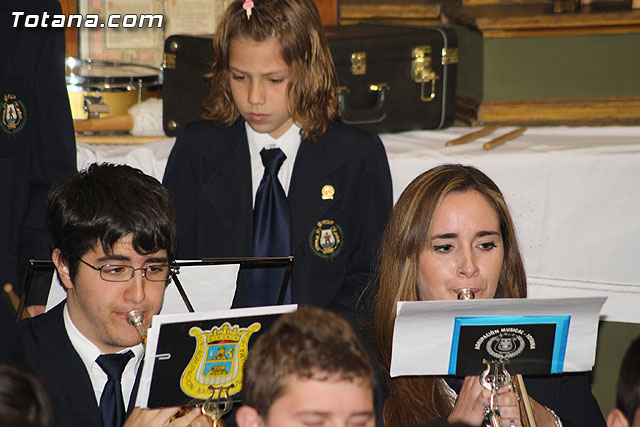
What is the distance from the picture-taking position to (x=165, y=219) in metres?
2.30

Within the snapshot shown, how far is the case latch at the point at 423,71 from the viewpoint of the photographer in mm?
3104

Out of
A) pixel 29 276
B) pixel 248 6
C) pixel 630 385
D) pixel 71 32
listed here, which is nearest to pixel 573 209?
pixel 630 385

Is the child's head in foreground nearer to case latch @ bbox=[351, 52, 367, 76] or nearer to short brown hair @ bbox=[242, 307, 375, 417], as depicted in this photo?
short brown hair @ bbox=[242, 307, 375, 417]

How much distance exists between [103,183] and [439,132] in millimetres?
1263

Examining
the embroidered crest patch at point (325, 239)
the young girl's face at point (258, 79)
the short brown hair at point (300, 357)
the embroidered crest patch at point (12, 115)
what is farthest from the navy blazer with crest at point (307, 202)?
the short brown hair at point (300, 357)

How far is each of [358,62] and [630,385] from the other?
151cm

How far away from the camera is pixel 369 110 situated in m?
3.08

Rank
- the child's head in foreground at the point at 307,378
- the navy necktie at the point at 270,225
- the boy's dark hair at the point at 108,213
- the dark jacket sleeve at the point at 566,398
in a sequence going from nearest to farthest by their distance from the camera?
the child's head in foreground at the point at 307,378 < the boy's dark hair at the point at 108,213 < the dark jacket sleeve at the point at 566,398 < the navy necktie at the point at 270,225

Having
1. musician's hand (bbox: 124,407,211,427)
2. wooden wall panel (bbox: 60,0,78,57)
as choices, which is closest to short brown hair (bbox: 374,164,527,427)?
musician's hand (bbox: 124,407,211,427)

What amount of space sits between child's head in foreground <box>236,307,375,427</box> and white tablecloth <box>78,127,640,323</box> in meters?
1.19

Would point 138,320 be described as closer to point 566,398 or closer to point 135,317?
point 135,317

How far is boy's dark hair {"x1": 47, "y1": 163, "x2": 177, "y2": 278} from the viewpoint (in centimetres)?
224

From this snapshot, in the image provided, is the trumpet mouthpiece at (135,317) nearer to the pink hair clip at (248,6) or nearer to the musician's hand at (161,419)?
the musician's hand at (161,419)

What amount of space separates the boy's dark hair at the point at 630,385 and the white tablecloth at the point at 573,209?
89 cm
